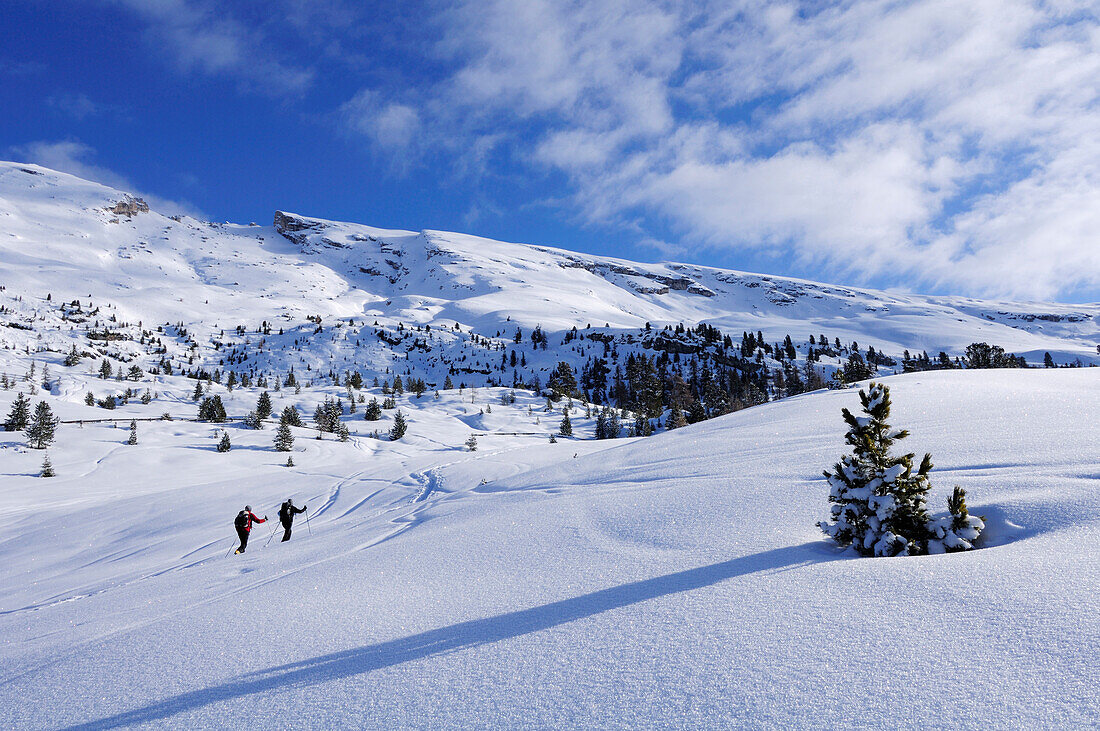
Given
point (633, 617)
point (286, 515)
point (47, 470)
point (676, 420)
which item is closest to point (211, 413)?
point (47, 470)

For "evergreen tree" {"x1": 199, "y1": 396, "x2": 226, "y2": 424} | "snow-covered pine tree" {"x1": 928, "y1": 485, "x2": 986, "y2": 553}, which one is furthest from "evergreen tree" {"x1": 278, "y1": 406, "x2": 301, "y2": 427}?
"snow-covered pine tree" {"x1": 928, "y1": 485, "x2": 986, "y2": 553}

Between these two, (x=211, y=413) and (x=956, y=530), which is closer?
(x=956, y=530)

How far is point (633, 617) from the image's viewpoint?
367 cm

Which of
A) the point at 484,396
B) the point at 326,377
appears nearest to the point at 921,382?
the point at 484,396

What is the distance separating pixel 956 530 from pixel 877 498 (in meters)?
0.80

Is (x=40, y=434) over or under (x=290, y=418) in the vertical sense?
over

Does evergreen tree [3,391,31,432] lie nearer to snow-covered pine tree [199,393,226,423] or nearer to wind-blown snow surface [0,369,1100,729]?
snow-covered pine tree [199,393,226,423]

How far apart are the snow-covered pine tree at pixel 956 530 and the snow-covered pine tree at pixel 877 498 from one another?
0.39 feet

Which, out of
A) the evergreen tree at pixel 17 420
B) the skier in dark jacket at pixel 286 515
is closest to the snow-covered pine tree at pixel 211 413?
the evergreen tree at pixel 17 420

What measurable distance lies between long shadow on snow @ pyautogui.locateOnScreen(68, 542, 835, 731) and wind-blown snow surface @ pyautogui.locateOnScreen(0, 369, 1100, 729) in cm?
2

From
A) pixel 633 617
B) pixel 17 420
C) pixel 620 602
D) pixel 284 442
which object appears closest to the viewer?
pixel 633 617

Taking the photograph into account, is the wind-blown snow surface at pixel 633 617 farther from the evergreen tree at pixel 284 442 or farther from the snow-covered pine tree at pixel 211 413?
the snow-covered pine tree at pixel 211 413

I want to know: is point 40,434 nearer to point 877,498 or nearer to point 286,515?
point 286,515

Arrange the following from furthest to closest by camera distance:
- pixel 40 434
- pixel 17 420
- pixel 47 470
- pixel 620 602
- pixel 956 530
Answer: pixel 17 420, pixel 40 434, pixel 47 470, pixel 956 530, pixel 620 602
